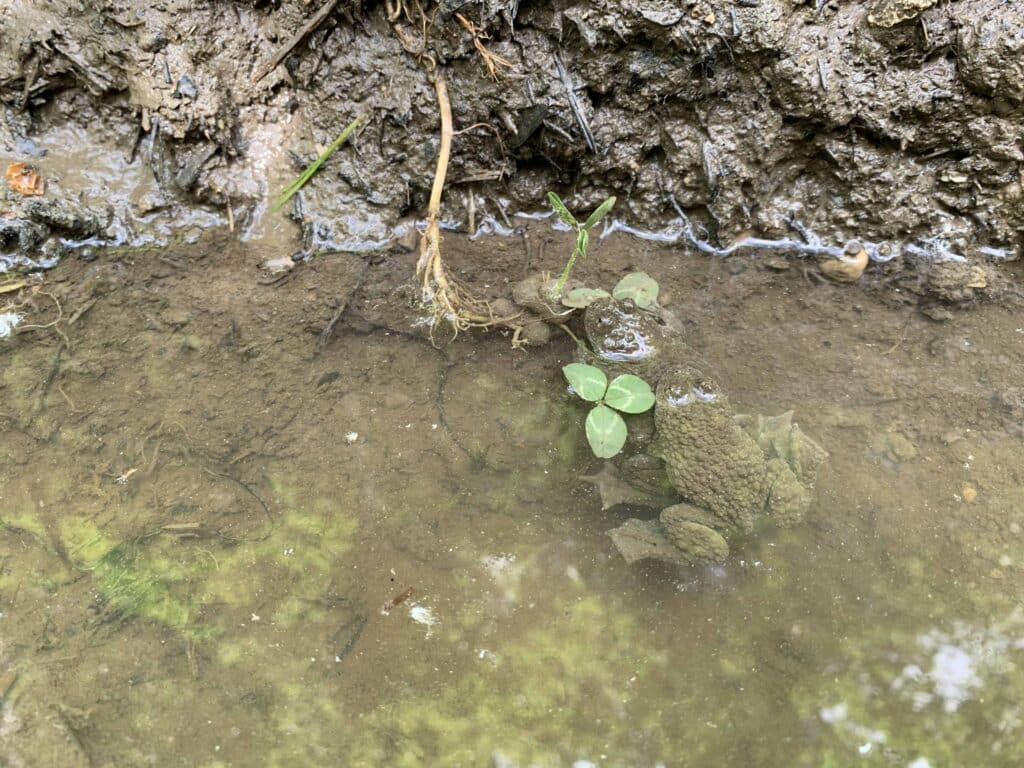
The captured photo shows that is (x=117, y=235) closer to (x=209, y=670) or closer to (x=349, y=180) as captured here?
(x=349, y=180)

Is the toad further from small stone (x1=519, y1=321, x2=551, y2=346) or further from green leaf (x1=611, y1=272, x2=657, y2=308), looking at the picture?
small stone (x1=519, y1=321, x2=551, y2=346)

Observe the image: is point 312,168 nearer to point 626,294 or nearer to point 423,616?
point 626,294

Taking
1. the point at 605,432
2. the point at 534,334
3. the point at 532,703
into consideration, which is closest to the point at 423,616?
the point at 532,703

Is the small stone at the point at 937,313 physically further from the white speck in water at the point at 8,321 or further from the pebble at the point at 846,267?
the white speck in water at the point at 8,321

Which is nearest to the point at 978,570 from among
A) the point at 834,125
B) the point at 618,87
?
the point at 834,125

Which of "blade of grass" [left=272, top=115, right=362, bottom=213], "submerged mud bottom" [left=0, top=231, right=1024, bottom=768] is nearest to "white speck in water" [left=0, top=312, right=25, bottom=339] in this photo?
"submerged mud bottom" [left=0, top=231, right=1024, bottom=768]

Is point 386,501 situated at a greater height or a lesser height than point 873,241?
lesser

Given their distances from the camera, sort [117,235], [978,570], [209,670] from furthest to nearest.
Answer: [117,235] < [978,570] < [209,670]

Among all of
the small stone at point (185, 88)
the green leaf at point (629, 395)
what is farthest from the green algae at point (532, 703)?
the small stone at point (185, 88)
